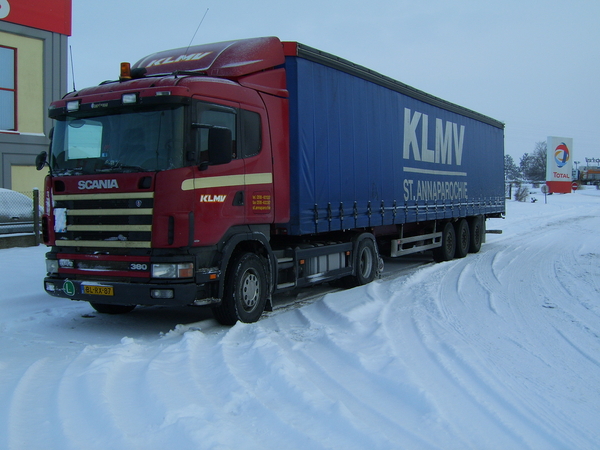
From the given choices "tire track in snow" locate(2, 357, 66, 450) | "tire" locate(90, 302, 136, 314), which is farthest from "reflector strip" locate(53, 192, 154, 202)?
"tire track in snow" locate(2, 357, 66, 450)

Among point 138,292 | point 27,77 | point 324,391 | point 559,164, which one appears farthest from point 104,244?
point 559,164

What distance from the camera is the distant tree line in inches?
4882

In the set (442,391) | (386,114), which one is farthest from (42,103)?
(442,391)

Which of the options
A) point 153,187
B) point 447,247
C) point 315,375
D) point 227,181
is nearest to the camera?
point 315,375

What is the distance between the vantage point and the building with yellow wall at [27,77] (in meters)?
20.4

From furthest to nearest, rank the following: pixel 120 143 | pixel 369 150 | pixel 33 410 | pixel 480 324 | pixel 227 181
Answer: pixel 369 150, pixel 480 324, pixel 227 181, pixel 120 143, pixel 33 410

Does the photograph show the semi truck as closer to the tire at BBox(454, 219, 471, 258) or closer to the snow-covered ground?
the snow-covered ground

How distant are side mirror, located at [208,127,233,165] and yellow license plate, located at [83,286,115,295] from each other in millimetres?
1874

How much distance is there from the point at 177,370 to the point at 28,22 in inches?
762

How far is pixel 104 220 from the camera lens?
22.3 ft

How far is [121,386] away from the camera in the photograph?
497cm

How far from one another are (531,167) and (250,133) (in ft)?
445

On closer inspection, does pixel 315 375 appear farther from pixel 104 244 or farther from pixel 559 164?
pixel 559 164

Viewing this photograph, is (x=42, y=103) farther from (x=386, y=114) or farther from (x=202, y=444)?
(x=202, y=444)
